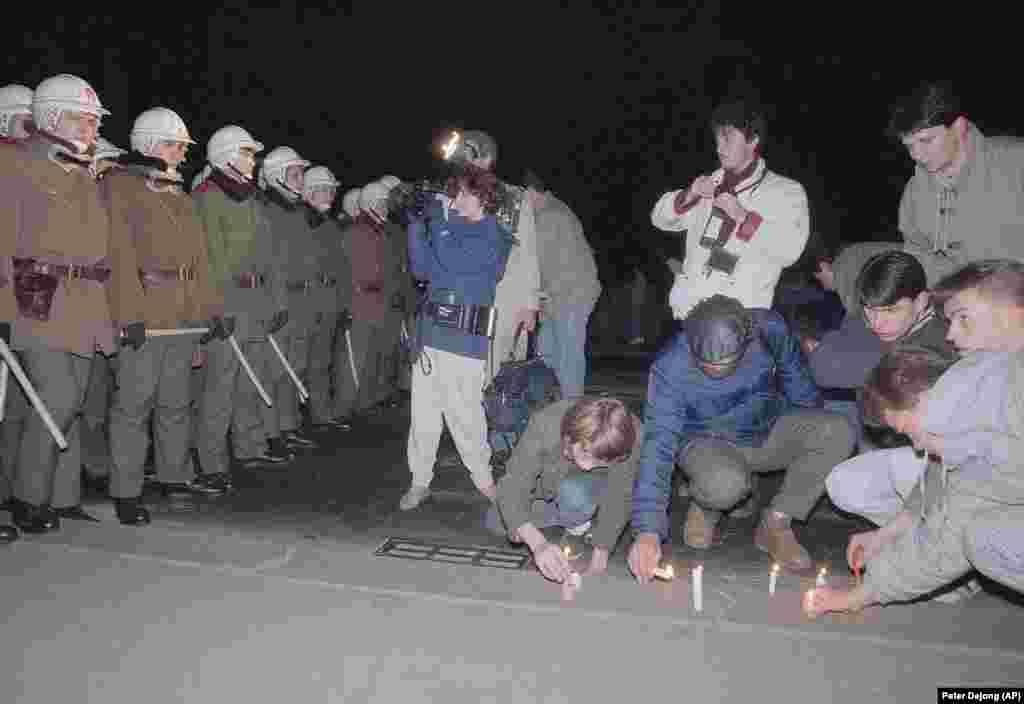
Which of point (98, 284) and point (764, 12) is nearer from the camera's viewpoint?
point (98, 284)

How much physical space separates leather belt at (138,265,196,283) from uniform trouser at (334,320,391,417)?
2.62 m

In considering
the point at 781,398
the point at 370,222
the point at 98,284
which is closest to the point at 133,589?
the point at 98,284

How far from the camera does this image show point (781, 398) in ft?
14.0

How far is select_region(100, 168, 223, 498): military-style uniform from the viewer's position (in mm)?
4738

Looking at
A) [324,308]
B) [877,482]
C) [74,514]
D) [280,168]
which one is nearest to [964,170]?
[877,482]

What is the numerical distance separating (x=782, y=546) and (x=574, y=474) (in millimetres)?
989

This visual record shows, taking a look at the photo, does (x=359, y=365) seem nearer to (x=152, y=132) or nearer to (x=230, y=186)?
(x=230, y=186)

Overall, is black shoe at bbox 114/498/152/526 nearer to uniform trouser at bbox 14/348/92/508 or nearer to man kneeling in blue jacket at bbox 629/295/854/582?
uniform trouser at bbox 14/348/92/508

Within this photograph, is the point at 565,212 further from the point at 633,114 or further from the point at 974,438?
the point at 633,114

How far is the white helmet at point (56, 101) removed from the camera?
4.41m

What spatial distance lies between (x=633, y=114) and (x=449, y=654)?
25053mm

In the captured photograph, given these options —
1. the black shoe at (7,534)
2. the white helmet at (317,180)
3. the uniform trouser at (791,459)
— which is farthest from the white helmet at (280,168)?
the uniform trouser at (791,459)

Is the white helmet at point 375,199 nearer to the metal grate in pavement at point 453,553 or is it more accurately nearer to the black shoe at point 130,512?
the black shoe at point 130,512

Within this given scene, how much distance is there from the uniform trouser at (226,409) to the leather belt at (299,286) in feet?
2.46
